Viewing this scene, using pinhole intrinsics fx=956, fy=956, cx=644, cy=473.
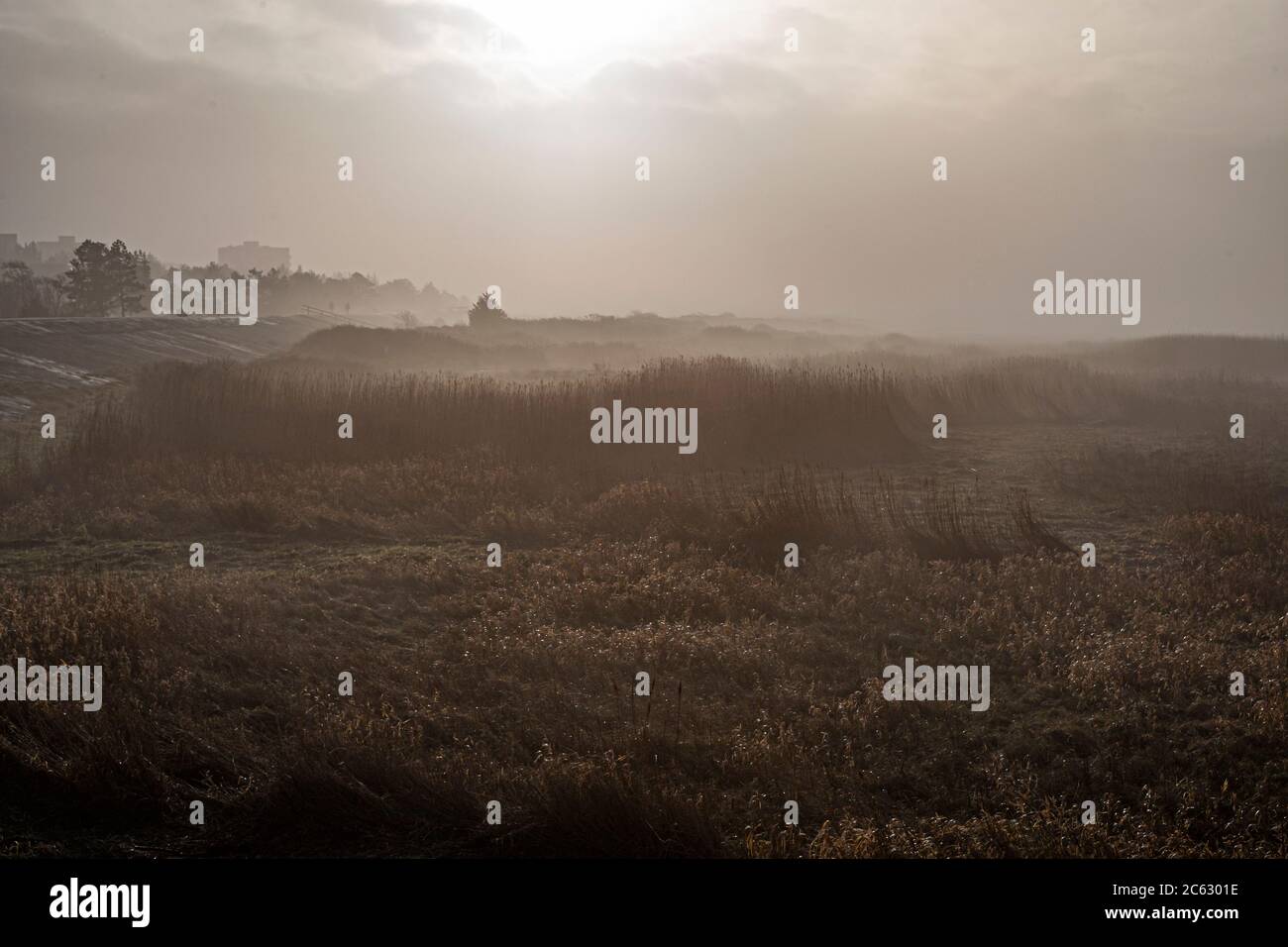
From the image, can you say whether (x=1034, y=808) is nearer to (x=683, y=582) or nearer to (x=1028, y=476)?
(x=683, y=582)

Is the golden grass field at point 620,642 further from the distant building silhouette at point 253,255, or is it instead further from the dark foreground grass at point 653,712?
the distant building silhouette at point 253,255

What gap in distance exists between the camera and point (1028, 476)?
15.1 meters

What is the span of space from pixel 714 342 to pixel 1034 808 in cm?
4811

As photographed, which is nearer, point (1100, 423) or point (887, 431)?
point (887, 431)

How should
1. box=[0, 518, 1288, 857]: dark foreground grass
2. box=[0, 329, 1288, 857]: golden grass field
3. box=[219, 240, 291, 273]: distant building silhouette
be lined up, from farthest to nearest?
box=[219, 240, 291, 273]: distant building silhouette, box=[0, 329, 1288, 857]: golden grass field, box=[0, 518, 1288, 857]: dark foreground grass

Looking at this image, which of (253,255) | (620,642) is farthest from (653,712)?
(253,255)

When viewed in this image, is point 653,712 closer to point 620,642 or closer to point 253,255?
point 620,642

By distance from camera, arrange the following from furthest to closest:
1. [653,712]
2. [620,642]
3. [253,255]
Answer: [253,255] < [620,642] < [653,712]

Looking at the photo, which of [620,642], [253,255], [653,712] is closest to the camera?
[653,712]

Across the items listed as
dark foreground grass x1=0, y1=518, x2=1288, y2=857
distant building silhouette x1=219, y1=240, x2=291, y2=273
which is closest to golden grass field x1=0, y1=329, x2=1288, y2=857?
dark foreground grass x1=0, y1=518, x2=1288, y2=857

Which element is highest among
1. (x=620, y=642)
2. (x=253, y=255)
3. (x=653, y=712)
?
(x=253, y=255)

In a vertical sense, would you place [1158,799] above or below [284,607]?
below

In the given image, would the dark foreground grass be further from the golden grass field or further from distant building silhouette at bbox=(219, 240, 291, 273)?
distant building silhouette at bbox=(219, 240, 291, 273)

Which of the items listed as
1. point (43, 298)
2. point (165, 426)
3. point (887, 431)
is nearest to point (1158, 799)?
point (887, 431)
